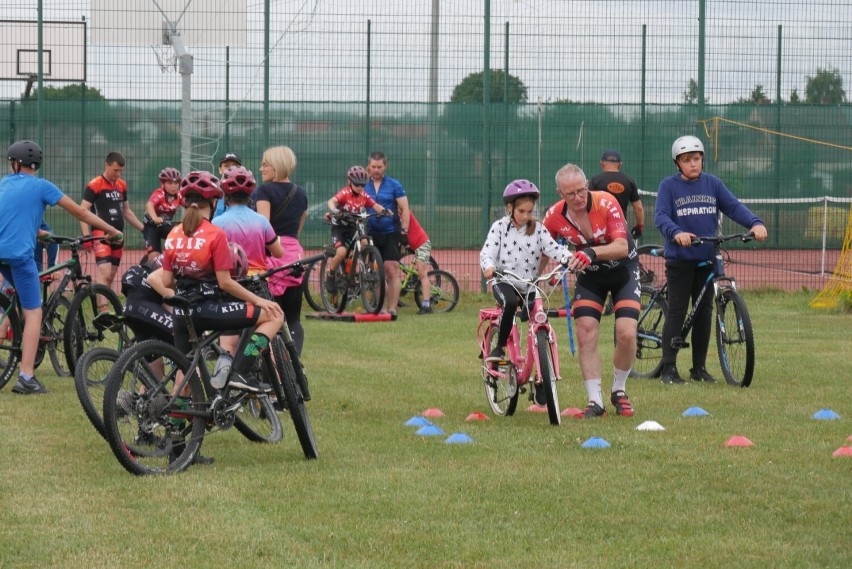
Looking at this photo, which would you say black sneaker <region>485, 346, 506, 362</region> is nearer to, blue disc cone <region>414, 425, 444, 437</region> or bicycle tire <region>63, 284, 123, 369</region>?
blue disc cone <region>414, 425, 444, 437</region>

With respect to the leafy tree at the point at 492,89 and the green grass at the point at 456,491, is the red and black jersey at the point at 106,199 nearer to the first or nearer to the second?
the green grass at the point at 456,491

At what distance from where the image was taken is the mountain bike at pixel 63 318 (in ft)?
35.6

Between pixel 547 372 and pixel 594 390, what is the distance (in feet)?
Answer: 2.79

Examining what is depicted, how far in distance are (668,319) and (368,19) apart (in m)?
9.03

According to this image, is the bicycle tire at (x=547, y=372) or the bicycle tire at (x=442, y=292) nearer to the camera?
the bicycle tire at (x=547, y=372)

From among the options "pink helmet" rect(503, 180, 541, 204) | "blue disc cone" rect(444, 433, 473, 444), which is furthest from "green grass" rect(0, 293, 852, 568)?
"pink helmet" rect(503, 180, 541, 204)

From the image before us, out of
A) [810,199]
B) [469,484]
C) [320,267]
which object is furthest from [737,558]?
[810,199]

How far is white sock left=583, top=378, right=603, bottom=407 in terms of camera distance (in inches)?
375

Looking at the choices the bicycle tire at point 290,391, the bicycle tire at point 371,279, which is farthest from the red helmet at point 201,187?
the bicycle tire at point 371,279

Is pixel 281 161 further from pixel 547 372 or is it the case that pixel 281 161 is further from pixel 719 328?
pixel 719 328

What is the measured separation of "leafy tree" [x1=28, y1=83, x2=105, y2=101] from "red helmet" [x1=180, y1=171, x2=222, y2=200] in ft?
38.5

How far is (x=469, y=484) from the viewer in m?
7.11

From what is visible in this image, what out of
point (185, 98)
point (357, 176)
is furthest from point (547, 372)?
point (185, 98)

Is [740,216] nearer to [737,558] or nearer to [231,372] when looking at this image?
[231,372]
